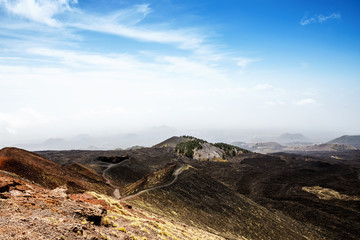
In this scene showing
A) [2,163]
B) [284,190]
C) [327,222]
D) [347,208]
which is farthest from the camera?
[284,190]

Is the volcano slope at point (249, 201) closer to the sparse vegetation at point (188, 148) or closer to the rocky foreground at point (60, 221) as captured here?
the rocky foreground at point (60, 221)

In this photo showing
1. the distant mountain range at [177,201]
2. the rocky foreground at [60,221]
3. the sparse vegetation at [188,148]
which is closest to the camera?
the rocky foreground at [60,221]

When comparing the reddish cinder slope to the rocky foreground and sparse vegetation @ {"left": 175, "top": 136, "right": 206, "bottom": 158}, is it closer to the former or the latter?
the rocky foreground

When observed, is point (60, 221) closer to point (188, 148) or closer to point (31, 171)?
point (31, 171)

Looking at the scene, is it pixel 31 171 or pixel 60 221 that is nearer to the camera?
pixel 60 221

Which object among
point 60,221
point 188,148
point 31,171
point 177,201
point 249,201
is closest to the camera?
point 60,221

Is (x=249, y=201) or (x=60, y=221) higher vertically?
(x=60, y=221)

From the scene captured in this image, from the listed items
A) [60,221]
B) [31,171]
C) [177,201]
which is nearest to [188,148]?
[177,201]

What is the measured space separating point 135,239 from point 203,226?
1649cm

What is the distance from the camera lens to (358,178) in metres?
74.0

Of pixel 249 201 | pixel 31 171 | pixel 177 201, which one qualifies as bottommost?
pixel 249 201

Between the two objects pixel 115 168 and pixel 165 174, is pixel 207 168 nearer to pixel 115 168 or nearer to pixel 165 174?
pixel 115 168

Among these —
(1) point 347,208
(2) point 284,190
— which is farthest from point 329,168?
(1) point 347,208

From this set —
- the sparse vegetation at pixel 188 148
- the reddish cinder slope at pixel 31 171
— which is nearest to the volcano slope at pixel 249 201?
the reddish cinder slope at pixel 31 171
